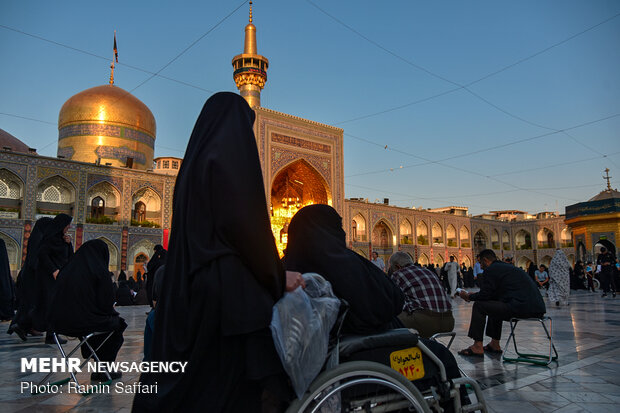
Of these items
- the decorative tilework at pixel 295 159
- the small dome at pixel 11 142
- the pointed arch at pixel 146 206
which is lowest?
the pointed arch at pixel 146 206

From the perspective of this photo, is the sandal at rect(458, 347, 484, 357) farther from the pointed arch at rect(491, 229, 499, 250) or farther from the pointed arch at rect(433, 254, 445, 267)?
the pointed arch at rect(491, 229, 499, 250)

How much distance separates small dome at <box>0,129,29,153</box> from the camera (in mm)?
16327

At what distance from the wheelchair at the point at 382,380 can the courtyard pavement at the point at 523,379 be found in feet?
2.81

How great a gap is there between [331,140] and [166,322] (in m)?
15.7

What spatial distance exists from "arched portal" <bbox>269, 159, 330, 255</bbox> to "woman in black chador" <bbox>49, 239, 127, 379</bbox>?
43.2ft

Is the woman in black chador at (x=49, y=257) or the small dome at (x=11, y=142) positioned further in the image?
the small dome at (x=11, y=142)

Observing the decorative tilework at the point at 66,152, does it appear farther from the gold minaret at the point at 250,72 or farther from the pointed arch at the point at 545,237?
the pointed arch at the point at 545,237

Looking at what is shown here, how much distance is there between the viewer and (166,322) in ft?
3.57

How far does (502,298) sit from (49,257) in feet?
12.4

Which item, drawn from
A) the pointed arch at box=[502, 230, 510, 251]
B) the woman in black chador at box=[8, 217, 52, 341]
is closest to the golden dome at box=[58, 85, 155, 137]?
the woman in black chador at box=[8, 217, 52, 341]

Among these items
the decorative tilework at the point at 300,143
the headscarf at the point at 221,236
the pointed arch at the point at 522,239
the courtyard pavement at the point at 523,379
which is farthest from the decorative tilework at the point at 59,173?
the pointed arch at the point at 522,239

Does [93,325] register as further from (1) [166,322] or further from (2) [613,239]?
(2) [613,239]

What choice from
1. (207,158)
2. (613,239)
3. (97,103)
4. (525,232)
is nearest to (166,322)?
(207,158)

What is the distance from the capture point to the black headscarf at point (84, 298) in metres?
2.51
